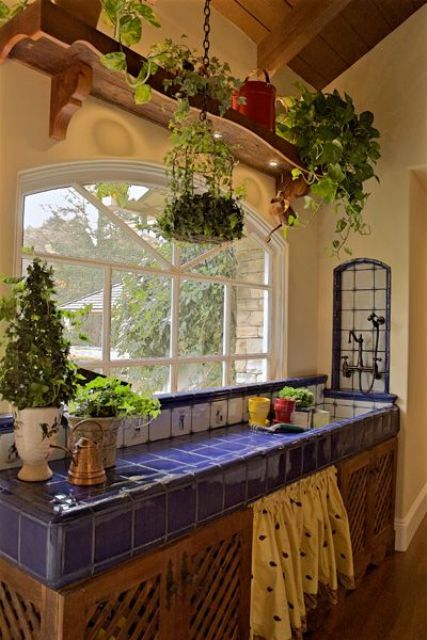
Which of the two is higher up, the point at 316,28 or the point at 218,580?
the point at 316,28

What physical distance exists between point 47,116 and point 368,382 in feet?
8.76

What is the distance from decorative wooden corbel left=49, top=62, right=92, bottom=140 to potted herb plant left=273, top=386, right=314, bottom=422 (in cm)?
175

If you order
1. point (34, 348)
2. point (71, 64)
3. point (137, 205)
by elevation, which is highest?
point (71, 64)

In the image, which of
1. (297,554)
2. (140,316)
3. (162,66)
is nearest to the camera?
(162,66)

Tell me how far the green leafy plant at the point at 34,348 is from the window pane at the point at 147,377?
0.65 metres

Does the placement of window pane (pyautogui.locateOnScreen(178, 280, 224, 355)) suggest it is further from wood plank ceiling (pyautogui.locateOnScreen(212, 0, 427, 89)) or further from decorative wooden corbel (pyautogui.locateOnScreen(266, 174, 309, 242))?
wood plank ceiling (pyautogui.locateOnScreen(212, 0, 427, 89))

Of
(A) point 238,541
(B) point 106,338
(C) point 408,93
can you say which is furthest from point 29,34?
(C) point 408,93

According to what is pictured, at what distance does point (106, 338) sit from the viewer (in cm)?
226

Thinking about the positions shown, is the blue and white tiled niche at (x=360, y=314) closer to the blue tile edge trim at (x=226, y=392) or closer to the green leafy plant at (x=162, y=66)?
the blue tile edge trim at (x=226, y=392)

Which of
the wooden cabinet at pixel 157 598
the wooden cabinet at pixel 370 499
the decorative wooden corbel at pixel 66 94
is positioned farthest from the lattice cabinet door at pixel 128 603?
the decorative wooden corbel at pixel 66 94

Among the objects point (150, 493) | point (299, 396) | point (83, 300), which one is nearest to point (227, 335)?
point (299, 396)

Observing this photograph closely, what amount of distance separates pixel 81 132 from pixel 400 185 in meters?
2.29

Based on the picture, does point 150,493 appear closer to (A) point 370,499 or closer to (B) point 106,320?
(B) point 106,320

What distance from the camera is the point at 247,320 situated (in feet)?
10.4
